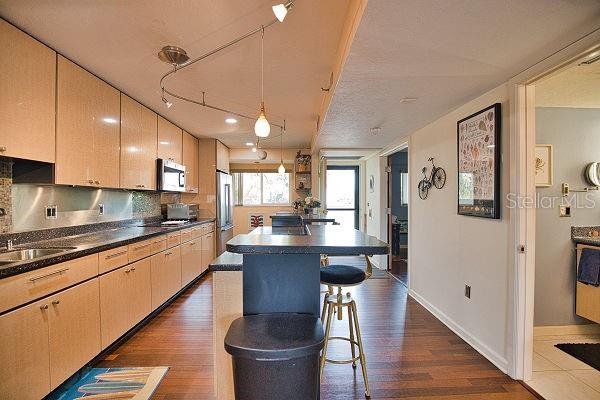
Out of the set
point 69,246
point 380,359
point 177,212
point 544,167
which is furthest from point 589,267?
point 177,212

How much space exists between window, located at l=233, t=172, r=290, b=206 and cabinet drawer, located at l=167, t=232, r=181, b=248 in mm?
3259

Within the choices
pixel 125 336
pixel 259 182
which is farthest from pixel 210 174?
pixel 125 336

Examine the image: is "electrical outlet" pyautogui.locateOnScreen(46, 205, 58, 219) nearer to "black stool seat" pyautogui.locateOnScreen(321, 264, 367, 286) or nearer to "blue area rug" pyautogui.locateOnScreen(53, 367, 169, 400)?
"blue area rug" pyautogui.locateOnScreen(53, 367, 169, 400)

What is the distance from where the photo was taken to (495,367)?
7.31ft

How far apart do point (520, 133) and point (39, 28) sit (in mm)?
3356

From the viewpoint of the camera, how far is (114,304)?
2.41m

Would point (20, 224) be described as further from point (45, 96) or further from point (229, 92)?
point (229, 92)

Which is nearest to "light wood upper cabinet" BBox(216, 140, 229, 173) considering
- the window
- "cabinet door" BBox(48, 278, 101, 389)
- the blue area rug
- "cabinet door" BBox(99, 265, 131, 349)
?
the window

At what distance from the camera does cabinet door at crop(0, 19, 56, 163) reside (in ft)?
6.03

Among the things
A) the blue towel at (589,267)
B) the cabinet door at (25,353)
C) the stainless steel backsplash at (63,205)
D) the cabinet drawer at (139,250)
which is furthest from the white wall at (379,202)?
the cabinet door at (25,353)

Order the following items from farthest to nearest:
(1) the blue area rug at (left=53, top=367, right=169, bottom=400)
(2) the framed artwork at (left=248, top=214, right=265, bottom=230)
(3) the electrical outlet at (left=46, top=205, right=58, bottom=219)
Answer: (2) the framed artwork at (left=248, top=214, right=265, bottom=230) < (3) the electrical outlet at (left=46, top=205, right=58, bottom=219) < (1) the blue area rug at (left=53, top=367, right=169, bottom=400)

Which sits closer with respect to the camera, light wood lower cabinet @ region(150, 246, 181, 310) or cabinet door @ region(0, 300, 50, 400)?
cabinet door @ region(0, 300, 50, 400)

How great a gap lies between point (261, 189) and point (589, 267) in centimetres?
573

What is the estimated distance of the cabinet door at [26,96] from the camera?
1838mm
